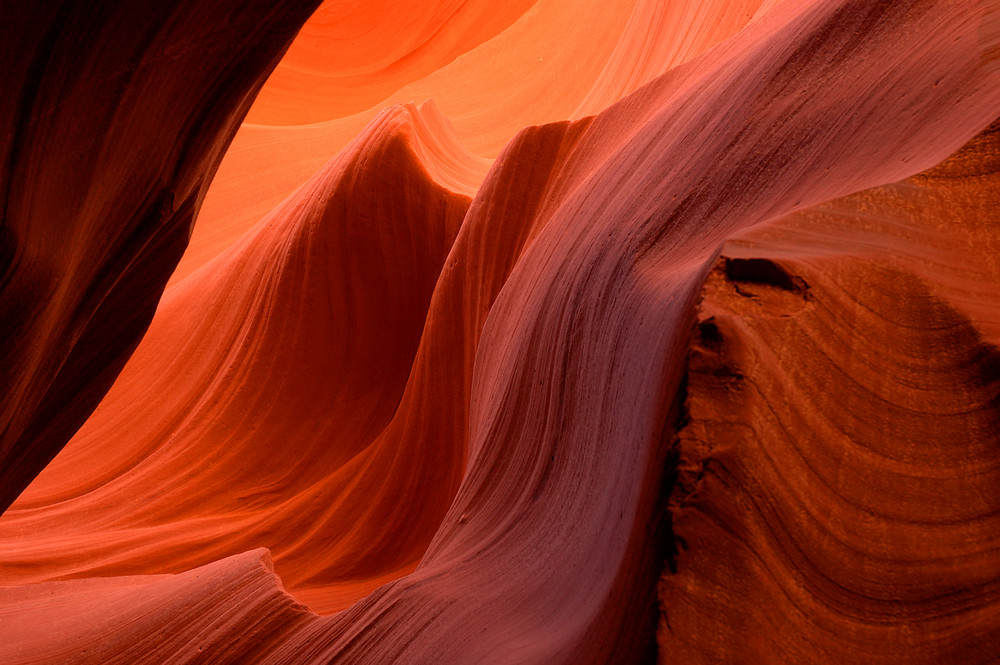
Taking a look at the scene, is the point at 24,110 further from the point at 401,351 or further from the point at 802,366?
the point at 401,351

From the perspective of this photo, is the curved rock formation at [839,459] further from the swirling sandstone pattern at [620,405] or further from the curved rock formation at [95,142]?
the curved rock formation at [95,142]

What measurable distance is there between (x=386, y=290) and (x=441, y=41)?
2629 millimetres

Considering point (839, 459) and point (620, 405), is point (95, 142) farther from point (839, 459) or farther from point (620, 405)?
point (839, 459)

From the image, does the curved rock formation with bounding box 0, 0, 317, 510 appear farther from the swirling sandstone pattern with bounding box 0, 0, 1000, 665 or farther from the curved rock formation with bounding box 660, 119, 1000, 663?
the curved rock formation with bounding box 660, 119, 1000, 663

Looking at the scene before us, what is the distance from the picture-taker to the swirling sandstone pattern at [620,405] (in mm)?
663

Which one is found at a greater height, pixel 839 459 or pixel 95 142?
pixel 95 142

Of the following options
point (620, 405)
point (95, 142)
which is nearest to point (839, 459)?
point (620, 405)

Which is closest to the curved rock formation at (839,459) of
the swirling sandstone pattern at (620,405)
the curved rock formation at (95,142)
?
the swirling sandstone pattern at (620,405)

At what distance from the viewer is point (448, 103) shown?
399cm

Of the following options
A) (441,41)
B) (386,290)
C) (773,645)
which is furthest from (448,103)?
(773,645)

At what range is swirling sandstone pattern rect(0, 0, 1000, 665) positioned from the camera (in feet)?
2.18

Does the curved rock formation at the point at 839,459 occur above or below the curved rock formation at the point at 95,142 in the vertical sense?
below

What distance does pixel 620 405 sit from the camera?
0.90m

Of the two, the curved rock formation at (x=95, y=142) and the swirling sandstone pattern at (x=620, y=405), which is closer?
the swirling sandstone pattern at (x=620, y=405)
